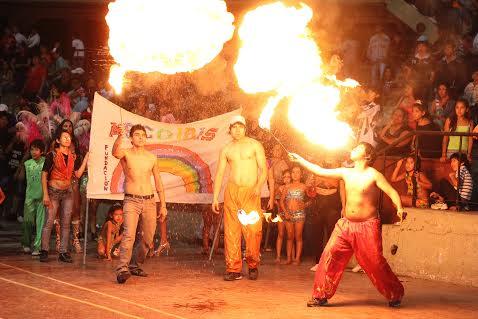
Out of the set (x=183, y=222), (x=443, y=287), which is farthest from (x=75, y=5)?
(x=443, y=287)

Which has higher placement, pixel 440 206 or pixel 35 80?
pixel 35 80

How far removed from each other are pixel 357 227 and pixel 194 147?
14.2ft

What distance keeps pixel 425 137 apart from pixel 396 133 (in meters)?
0.44

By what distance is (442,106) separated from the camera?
46.4 ft

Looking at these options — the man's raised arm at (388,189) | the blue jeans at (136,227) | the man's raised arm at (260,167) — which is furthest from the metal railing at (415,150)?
the blue jeans at (136,227)

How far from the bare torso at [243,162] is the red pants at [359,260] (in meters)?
2.14

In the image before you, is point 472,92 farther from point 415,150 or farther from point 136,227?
point 136,227

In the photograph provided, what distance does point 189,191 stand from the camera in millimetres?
13344

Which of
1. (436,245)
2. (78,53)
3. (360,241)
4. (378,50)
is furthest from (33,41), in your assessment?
(360,241)

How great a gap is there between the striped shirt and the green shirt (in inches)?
237

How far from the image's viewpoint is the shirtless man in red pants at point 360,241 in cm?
955

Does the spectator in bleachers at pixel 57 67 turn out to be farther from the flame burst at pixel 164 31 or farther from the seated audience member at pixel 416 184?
the seated audience member at pixel 416 184

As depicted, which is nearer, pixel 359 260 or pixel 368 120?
pixel 359 260

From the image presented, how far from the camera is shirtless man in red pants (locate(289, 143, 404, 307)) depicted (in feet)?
31.3
